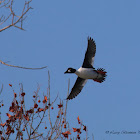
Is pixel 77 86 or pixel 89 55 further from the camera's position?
pixel 77 86

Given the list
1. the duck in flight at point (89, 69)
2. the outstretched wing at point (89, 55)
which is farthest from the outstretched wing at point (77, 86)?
the outstretched wing at point (89, 55)

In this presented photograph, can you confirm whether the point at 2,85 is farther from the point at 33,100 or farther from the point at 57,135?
the point at 57,135

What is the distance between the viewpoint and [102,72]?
42.1 feet

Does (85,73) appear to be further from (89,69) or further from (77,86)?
(77,86)

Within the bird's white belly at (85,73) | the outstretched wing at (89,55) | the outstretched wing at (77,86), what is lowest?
the outstretched wing at (77,86)

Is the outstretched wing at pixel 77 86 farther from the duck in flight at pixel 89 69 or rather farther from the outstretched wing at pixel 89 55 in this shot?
the outstretched wing at pixel 89 55

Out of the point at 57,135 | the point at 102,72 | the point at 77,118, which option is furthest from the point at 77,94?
the point at 57,135

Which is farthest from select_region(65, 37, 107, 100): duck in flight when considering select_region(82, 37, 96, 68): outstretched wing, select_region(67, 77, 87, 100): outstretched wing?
select_region(67, 77, 87, 100): outstretched wing

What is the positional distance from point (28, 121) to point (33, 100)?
568 mm

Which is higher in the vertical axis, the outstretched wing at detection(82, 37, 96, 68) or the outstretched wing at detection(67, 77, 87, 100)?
the outstretched wing at detection(82, 37, 96, 68)

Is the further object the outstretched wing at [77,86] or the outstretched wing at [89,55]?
the outstretched wing at [77,86]

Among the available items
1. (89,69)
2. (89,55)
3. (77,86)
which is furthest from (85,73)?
(77,86)

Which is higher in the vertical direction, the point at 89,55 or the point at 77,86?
the point at 89,55

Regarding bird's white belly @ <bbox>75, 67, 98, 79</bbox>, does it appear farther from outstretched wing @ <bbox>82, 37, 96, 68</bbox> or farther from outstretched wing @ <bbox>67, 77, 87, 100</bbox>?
outstretched wing @ <bbox>67, 77, 87, 100</bbox>
